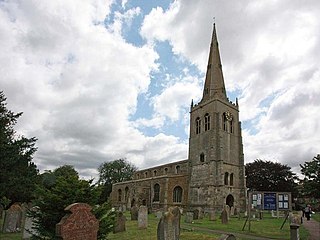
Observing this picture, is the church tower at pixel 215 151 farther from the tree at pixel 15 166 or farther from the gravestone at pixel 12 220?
the gravestone at pixel 12 220

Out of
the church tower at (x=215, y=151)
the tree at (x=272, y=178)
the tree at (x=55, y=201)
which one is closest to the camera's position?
the tree at (x=55, y=201)

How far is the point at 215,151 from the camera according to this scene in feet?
124

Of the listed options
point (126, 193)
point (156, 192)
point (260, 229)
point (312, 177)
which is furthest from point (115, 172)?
point (260, 229)

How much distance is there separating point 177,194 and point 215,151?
27.5 ft

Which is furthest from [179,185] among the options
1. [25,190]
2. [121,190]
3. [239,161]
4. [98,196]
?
[98,196]

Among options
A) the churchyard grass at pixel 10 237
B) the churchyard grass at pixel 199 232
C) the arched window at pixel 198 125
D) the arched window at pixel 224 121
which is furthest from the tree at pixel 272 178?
the churchyard grass at pixel 10 237

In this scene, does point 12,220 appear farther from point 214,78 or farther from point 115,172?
point 115,172

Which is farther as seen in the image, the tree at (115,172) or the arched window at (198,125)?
the tree at (115,172)

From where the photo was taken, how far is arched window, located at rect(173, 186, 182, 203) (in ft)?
131

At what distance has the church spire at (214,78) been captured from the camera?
42.5 metres

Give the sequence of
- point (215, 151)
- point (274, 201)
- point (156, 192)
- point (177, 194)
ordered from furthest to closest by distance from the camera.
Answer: point (156, 192)
point (177, 194)
point (215, 151)
point (274, 201)

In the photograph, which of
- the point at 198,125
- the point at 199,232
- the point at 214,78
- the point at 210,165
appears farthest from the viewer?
the point at 214,78

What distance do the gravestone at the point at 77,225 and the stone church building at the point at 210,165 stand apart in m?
30.0

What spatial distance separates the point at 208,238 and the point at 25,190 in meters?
14.8
